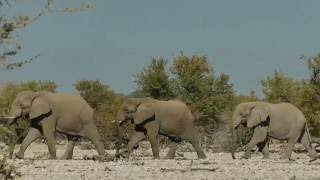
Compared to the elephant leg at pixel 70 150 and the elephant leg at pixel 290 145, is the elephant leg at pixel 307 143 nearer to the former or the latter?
the elephant leg at pixel 290 145

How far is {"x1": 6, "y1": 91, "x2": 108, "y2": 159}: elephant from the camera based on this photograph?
2458 centimetres

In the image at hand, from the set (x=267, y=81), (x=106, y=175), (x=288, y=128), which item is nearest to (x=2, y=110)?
(x=106, y=175)

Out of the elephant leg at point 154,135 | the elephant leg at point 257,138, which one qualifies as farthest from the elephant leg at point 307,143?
the elephant leg at point 154,135

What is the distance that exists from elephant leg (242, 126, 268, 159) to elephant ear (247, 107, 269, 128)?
0.88 ft

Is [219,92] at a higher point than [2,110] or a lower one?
higher

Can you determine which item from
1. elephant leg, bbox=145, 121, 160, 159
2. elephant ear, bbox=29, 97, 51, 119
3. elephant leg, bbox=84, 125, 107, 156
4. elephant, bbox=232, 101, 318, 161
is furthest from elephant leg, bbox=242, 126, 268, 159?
elephant ear, bbox=29, 97, 51, 119

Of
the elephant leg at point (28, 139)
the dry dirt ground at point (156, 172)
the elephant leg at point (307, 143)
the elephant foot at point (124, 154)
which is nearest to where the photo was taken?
the dry dirt ground at point (156, 172)

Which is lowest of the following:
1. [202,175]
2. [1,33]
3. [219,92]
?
[202,175]

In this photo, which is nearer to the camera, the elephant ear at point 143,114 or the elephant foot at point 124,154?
the elephant foot at point 124,154

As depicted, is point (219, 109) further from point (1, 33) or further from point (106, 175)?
point (1, 33)

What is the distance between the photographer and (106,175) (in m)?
17.3

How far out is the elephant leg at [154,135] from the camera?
25250 mm

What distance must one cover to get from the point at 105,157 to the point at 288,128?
7055 mm

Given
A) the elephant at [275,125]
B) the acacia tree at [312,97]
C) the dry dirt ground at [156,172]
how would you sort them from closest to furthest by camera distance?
the dry dirt ground at [156,172], the elephant at [275,125], the acacia tree at [312,97]
